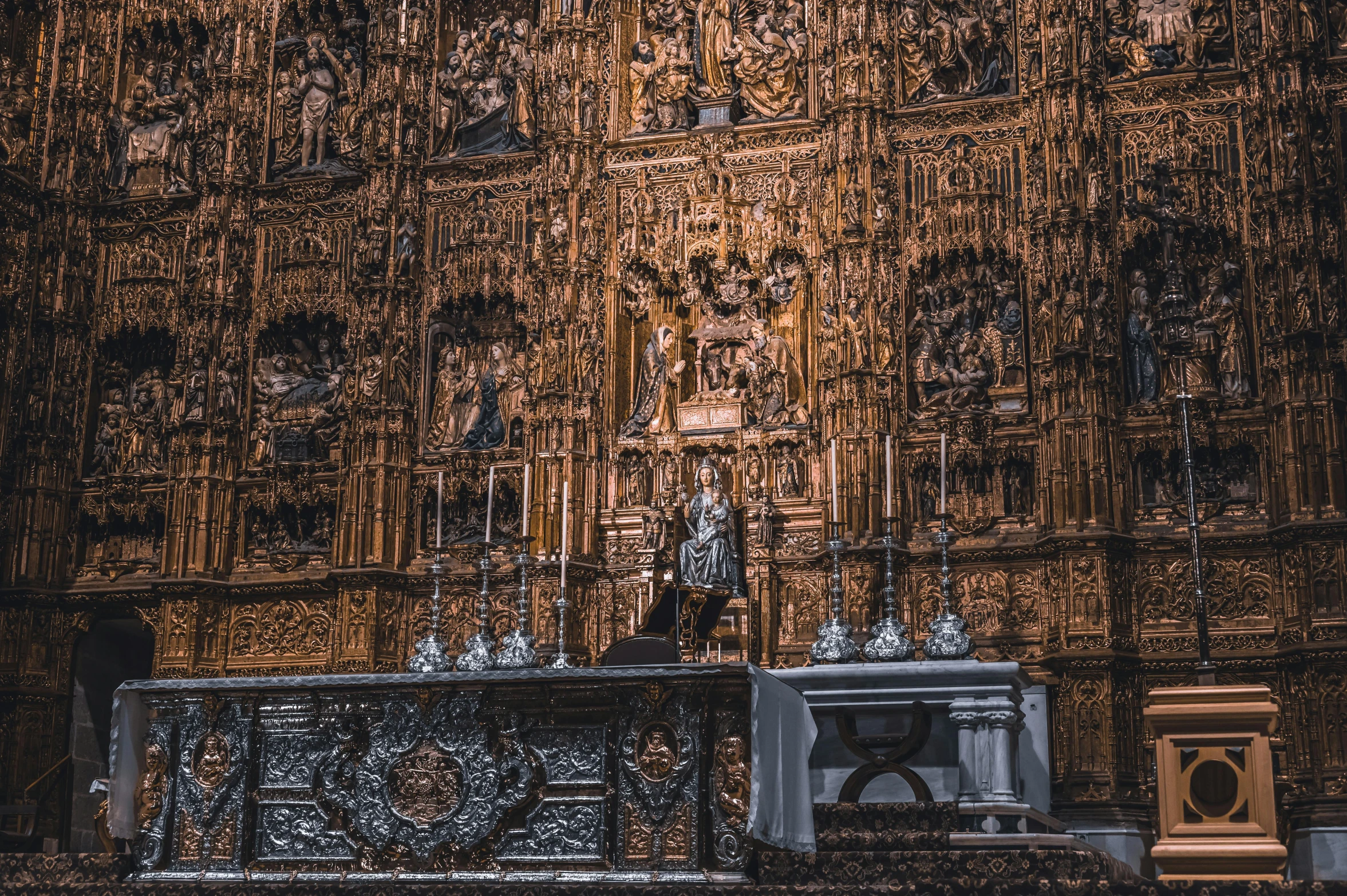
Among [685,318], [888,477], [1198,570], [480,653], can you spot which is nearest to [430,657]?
[480,653]

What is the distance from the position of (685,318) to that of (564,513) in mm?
3478

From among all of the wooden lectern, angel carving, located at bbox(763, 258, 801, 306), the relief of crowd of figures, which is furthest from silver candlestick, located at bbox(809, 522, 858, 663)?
angel carving, located at bbox(763, 258, 801, 306)

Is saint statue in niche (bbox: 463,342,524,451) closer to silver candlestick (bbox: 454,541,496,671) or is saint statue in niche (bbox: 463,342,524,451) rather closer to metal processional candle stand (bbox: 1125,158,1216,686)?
silver candlestick (bbox: 454,541,496,671)

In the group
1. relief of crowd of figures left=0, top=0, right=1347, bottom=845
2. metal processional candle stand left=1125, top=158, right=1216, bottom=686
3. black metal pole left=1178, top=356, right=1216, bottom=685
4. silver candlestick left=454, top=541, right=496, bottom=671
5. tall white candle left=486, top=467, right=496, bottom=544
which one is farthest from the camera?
metal processional candle stand left=1125, top=158, right=1216, bottom=686

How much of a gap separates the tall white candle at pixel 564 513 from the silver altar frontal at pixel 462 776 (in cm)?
332

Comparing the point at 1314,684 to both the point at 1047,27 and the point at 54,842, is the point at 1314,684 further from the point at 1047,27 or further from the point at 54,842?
the point at 54,842

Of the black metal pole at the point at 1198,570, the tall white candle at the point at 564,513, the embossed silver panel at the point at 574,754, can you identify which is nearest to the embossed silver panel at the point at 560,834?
the embossed silver panel at the point at 574,754

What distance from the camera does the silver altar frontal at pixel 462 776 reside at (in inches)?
376

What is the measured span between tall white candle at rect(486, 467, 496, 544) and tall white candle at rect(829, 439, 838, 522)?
3.09m

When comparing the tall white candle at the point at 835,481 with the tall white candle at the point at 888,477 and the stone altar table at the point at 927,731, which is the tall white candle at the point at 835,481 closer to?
the tall white candle at the point at 888,477

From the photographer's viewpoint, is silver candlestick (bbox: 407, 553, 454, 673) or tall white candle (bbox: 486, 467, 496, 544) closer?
silver candlestick (bbox: 407, 553, 454, 673)

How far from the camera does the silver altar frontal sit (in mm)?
9547

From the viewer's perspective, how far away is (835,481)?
46.5ft

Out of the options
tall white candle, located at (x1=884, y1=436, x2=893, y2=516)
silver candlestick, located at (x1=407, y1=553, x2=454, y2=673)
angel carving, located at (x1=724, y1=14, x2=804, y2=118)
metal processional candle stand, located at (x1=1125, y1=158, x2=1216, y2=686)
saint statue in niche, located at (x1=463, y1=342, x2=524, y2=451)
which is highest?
angel carving, located at (x1=724, y1=14, x2=804, y2=118)
